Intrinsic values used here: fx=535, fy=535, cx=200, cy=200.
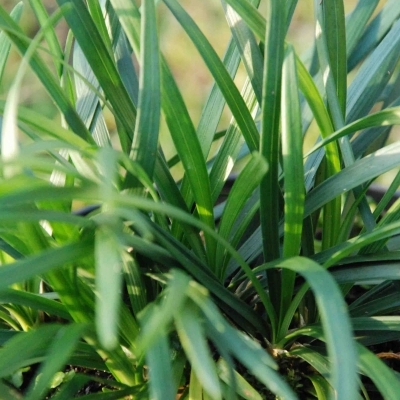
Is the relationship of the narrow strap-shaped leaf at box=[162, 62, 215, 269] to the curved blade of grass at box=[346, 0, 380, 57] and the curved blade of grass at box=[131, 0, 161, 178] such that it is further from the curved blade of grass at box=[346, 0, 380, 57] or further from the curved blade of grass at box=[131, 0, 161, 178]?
the curved blade of grass at box=[346, 0, 380, 57]

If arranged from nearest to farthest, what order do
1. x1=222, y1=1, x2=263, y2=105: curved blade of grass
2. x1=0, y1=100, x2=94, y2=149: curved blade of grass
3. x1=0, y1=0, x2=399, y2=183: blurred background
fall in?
1. x1=0, y1=100, x2=94, y2=149: curved blade of grass
2. x1=222, y1=1, x2=263, y2=105: curved blade of grass
3. x1=0, y1=0, x2=399, y2=183: blurred background

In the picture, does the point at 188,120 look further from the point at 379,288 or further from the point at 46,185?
the point at 379,288

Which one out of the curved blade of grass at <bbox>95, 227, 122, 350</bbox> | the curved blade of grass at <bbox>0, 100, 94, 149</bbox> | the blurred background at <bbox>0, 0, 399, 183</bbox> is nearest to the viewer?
the curved blade of grass at <bbox>95, 227, 122, 350</bbox>

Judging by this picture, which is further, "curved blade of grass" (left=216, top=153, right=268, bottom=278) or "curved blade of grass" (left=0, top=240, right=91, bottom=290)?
"curved blade of grass" (left=216, top=153, right=268, bottom=278)

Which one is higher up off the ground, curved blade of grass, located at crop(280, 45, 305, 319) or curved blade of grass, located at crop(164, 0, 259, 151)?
curved blade of grass, located at crop(164, 0, 259, 151)

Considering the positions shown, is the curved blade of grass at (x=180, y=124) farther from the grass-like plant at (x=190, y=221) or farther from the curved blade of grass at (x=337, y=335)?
the curved blade of grass at (x=337, y=335)

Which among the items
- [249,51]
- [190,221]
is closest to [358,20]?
[249,51]

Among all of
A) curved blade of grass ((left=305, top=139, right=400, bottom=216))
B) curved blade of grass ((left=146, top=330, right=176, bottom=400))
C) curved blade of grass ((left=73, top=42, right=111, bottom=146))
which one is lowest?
curved blade of grass ((left=146, top=330, right=176, bottom=400))

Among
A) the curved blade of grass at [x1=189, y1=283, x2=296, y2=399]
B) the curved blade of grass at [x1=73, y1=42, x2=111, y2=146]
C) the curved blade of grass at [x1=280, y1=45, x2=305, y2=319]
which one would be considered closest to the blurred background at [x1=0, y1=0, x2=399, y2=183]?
the curved blade of grass at [x1=73, y1=42, x2=111, y2=146]

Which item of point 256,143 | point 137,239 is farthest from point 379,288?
point 137,239
